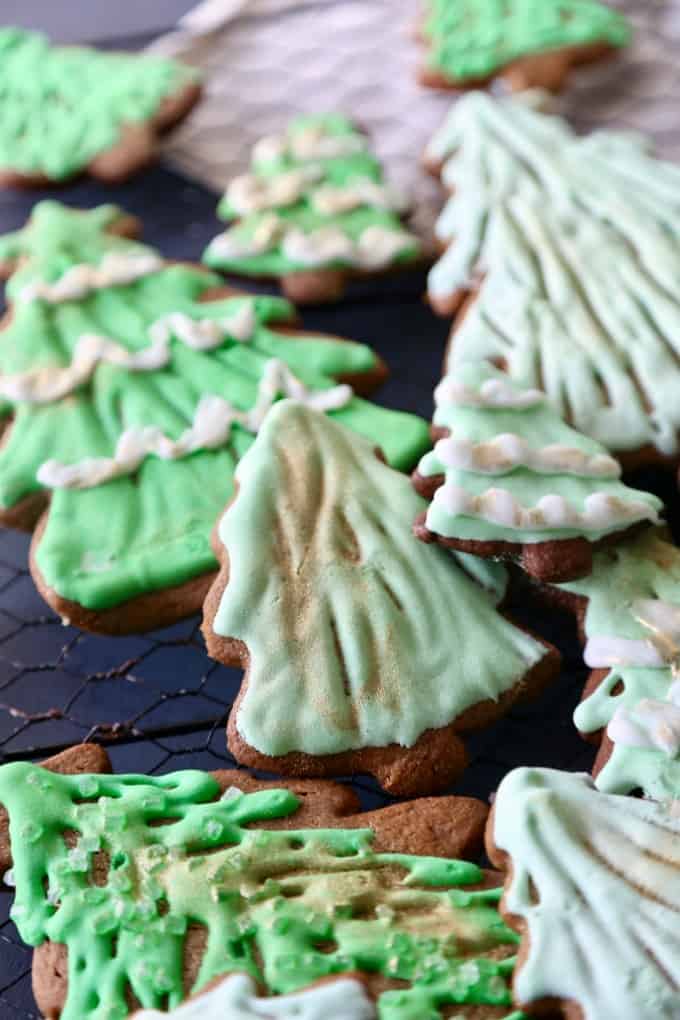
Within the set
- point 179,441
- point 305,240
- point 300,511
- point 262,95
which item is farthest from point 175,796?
point 262,95

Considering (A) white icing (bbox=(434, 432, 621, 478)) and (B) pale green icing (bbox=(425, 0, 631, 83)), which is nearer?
(A) white icing (bbox=(434, 432, 621, 478))

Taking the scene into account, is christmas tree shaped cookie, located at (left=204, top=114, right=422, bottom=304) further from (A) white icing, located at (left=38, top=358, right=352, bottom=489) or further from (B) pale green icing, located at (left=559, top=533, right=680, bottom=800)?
(B) pale green icing, located at (left=559, top=533, right=680, bottom=800)

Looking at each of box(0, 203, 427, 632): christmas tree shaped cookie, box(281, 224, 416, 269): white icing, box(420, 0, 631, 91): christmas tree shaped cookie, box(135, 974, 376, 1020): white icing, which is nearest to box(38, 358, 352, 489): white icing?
box(0, 203, 427, 632): christmas tree shaped cookie

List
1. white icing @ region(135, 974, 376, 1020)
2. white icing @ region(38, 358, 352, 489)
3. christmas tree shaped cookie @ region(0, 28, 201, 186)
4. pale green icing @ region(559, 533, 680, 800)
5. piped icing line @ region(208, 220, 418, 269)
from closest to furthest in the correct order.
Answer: white icing @ region(135, 974, 376, 1020) < pale green icing @ region(559, 533, 680, 800) < white icing @ region(38, 358, 352, 489) < piped icing line @ region(208, 220, 418, 269) < christmas tree shaped cookie @ region(0, 28, 201, 186)

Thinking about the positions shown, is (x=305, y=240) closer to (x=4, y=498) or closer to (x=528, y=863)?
(x=4, y=498)

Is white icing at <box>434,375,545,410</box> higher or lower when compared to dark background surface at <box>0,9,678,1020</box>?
higher

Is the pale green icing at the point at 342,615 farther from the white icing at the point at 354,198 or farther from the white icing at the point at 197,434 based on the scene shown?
the white icing at the point at 354,198

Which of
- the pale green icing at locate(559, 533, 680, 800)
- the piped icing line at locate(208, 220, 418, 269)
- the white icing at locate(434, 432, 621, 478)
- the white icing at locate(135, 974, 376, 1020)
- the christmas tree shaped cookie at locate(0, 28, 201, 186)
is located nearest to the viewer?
the white icing at locate(135, 974, 376, 1020)

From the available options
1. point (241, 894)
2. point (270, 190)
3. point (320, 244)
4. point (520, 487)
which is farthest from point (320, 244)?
point (241, 894)
